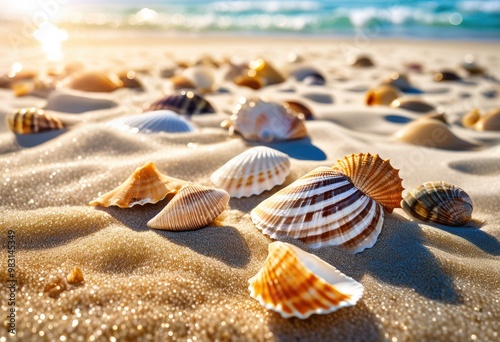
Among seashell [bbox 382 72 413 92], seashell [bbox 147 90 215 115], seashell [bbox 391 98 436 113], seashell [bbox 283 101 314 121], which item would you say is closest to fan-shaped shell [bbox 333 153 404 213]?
seashell [bbox 283 101 314 121]

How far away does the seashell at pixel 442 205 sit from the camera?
1879mm

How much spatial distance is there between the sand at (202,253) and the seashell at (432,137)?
80 mm

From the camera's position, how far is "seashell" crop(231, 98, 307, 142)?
280 cm

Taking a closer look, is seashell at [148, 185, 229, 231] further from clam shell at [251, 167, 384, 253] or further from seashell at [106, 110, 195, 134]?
seashell at [106, 110, 195, 134]

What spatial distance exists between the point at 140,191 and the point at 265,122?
3.90ft

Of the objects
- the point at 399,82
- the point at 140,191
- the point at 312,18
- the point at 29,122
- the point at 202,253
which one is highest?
the point at 312,18

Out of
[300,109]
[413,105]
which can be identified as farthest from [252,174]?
[413,105]

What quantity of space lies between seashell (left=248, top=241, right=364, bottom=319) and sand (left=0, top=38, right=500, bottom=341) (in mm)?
55

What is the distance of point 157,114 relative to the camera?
290 cm

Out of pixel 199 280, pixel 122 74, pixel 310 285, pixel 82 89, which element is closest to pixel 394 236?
pixel 310 285

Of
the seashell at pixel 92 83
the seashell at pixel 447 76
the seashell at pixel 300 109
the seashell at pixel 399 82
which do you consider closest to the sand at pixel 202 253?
the seashell at pixel 300 109

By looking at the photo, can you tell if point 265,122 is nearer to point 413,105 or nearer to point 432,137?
point 432,137

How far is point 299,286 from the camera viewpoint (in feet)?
4.02

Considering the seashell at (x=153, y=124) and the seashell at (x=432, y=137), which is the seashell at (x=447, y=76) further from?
the seashell at (x=153, y=124)
